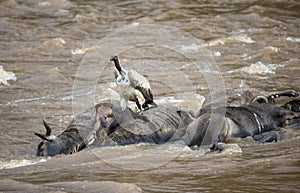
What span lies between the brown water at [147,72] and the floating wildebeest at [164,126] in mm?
273

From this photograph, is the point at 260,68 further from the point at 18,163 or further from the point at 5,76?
the point at 18,163

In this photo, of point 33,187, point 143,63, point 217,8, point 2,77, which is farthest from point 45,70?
point 33,187

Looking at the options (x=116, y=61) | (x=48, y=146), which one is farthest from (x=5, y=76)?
(x=48, y=146)

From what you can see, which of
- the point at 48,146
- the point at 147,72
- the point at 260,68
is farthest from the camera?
the point at 147,72

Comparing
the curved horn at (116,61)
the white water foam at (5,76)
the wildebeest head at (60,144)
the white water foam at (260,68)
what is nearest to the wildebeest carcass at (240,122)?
the curved horn at (116,61)

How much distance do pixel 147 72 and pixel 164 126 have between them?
4496 millimetres

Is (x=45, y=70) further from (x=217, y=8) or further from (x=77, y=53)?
(x=217, y=8)

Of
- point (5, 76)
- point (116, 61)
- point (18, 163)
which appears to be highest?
point (116, 61)

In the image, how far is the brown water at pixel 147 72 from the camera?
6.00 meters

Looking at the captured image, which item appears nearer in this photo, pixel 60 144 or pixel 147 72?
pixel 60 144

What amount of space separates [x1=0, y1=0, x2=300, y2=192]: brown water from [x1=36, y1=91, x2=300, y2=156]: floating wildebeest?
0.90ft

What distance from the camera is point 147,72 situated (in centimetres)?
1212

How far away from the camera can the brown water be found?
600 centimetres

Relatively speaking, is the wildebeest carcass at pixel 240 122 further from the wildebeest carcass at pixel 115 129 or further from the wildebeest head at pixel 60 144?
the wildebeest head at pixel 60 144
